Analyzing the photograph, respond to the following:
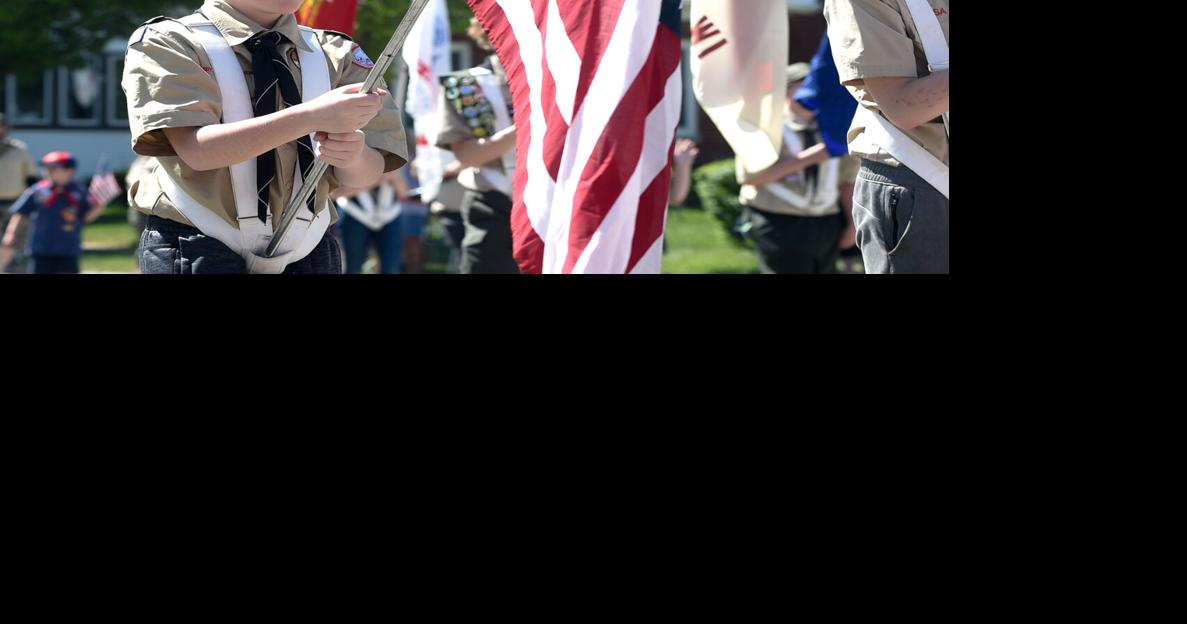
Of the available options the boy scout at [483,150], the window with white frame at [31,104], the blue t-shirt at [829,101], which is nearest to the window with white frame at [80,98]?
the window with white frame at [31,104]

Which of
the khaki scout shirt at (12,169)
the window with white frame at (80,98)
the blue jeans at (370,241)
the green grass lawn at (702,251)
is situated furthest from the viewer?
the window with white frame at (80,98)

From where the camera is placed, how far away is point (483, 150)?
538 centimetres

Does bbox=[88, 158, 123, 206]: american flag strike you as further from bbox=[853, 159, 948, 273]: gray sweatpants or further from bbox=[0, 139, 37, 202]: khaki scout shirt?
bbox=[853, 159, 948, 273]: gray sweatpants

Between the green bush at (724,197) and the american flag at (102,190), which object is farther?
the green bush at (724,197)

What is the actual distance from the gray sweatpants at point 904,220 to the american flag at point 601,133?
1.75 ft

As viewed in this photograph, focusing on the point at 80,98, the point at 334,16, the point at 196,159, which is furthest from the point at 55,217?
the point at 80,98

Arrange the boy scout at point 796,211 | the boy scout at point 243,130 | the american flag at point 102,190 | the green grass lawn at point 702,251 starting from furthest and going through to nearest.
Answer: the green grass lawn at point 702,251 → the american flag at point 102,190 → the boy scout at point 796,211 → the boy scout at point 243,130

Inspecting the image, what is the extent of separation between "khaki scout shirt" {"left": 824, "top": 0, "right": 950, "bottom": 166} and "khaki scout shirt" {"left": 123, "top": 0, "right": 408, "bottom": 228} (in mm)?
1072

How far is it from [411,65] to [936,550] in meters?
5.29

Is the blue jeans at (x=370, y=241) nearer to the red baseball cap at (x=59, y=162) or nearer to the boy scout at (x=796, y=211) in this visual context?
the red baseball cap at (x=59, y=162)

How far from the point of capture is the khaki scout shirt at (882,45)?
3.23 m

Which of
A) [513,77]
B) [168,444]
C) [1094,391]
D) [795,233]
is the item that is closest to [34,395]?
[168,444]

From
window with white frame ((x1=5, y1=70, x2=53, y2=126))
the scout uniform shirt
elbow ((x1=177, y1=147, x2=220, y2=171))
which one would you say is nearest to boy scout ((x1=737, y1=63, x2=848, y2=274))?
the scout uniform shirt

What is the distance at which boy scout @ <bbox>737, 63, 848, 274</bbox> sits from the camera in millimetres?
6855
